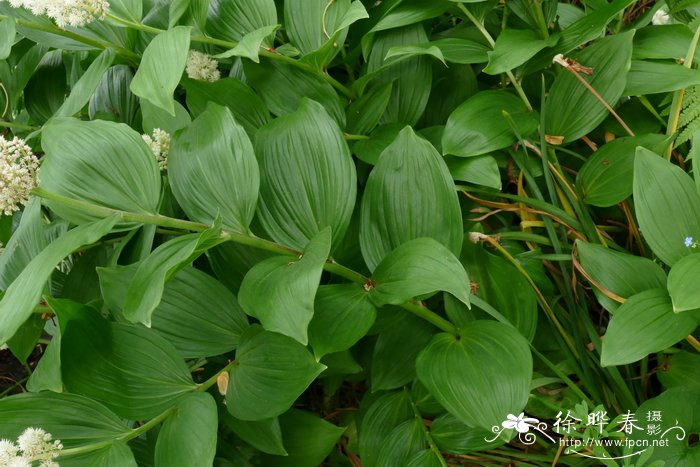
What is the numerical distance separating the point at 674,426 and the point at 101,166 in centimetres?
92

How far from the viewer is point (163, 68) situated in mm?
979

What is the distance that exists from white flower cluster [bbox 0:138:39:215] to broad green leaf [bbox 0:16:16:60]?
0.43 meters

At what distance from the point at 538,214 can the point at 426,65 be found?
0.35 meters

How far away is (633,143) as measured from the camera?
42.4 inches

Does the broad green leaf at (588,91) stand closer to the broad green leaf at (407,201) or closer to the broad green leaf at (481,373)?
the broad green leaf at (407,201)

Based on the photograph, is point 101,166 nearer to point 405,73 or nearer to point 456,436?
point 405,73

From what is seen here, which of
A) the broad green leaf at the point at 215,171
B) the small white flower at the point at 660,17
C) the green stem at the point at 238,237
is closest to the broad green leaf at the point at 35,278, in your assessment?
the green stem at the point at 238,237

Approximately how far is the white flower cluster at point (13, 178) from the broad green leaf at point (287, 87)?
1.60 ft

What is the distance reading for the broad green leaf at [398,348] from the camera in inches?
42.9

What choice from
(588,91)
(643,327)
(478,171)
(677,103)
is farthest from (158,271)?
(677,103)

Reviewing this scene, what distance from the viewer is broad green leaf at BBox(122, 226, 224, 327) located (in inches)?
32.1

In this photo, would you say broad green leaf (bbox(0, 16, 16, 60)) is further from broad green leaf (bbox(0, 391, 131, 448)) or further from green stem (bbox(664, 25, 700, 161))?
green stem (bbox(664, 25, 700, 161))

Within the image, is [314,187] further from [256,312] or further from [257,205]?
[256,312]

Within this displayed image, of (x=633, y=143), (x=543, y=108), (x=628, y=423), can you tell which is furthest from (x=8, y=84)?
(x=628, y=423)
